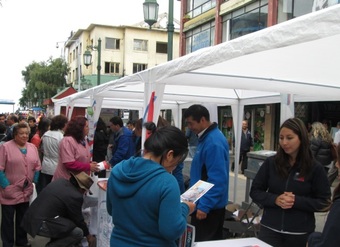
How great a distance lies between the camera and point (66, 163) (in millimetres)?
4527

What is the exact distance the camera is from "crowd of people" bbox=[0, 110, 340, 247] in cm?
193

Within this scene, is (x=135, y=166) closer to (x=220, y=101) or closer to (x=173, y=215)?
(x=173, y=215)

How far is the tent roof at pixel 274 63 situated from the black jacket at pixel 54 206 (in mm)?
1488

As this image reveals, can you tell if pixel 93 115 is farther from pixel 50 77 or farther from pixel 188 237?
pixel 50 77

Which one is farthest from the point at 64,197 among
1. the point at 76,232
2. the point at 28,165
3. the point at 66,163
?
the point at 28,165

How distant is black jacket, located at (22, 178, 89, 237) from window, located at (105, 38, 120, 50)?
36639mm

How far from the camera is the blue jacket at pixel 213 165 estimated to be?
11.1 feet

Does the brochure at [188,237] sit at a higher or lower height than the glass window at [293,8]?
lower

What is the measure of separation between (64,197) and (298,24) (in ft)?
9.67

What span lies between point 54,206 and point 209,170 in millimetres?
1737

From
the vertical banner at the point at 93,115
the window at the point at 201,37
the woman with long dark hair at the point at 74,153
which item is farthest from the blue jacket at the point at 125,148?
the window at the point at 201,37

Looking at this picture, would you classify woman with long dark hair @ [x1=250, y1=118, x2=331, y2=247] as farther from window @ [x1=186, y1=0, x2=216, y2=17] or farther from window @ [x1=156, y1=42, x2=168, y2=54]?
window @ [x1=156, y1=42, x2=168, y2=54]

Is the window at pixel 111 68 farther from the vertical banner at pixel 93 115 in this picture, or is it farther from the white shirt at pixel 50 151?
the white shirt at pixel 50 151

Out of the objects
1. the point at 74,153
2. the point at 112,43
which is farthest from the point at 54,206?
the point at 112,43
